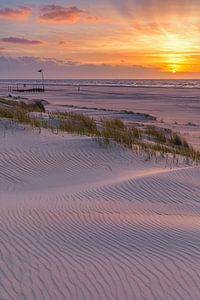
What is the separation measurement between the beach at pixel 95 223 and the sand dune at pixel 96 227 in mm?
10

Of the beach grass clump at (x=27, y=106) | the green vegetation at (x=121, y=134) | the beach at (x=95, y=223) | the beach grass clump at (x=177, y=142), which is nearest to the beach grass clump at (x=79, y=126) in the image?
the green vegetation at (x=121, y=134)

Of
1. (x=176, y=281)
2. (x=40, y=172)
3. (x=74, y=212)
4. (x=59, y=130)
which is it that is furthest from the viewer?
(x=59, y=130)

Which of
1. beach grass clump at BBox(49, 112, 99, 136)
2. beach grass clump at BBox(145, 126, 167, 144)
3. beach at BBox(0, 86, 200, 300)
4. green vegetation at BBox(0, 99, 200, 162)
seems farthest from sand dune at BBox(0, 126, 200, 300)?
beach grass clump at BBox(145, 126, 167, 144)

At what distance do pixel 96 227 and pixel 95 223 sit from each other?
0.62 ft

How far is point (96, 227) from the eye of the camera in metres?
6.23

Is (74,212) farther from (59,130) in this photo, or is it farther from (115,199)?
(59,130)

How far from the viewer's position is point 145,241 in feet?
18.5

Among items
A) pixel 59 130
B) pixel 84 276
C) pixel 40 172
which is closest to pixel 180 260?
pixel 84 276

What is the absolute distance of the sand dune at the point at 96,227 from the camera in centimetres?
441

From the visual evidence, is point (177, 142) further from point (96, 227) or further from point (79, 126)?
point (96, 227)

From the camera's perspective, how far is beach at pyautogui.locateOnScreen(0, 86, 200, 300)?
174 inches

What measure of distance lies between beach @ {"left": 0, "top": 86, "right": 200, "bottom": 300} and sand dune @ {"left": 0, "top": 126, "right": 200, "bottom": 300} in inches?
0.4

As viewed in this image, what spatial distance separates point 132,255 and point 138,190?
3756mm

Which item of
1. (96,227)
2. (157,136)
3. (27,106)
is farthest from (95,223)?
(27,106)
